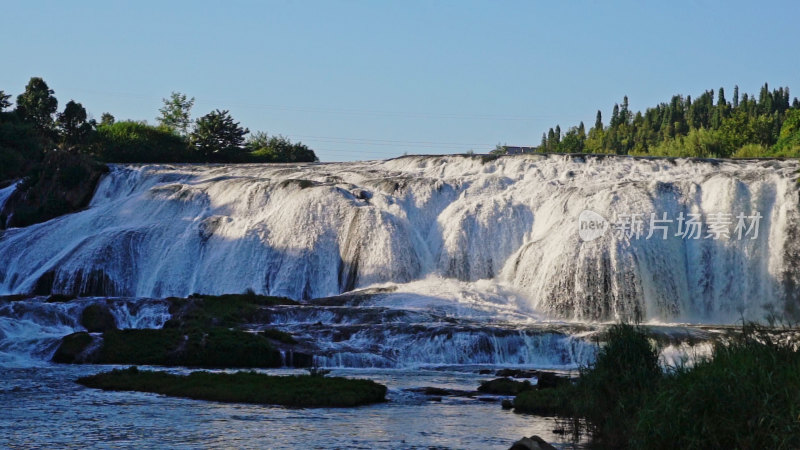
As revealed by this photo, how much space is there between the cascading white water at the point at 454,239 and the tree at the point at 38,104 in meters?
27.7

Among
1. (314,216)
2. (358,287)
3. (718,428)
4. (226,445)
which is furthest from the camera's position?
(314,216)

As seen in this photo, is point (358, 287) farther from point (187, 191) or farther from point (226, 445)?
point (226, 445)

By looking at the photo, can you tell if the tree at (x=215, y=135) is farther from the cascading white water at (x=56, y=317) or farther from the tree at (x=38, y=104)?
the cascading white water at (x=56, y=317)

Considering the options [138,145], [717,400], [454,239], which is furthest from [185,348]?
[138,145]

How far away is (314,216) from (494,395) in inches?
921

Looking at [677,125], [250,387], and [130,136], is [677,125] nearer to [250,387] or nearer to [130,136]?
[130,136]

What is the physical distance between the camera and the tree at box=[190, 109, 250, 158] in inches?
3219

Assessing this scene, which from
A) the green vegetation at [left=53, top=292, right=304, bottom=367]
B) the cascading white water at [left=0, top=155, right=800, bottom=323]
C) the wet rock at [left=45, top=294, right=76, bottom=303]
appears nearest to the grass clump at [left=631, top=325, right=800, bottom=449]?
the green vegetation at [left=53, top=292, right=304, bottom=367]

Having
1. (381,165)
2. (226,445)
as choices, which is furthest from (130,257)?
(226,445)

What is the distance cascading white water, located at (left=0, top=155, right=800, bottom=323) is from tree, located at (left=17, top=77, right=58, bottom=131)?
1090 inches

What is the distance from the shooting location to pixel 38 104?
261ft

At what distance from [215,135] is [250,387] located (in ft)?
196

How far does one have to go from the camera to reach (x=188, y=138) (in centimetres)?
8400

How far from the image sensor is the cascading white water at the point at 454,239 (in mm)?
39906
